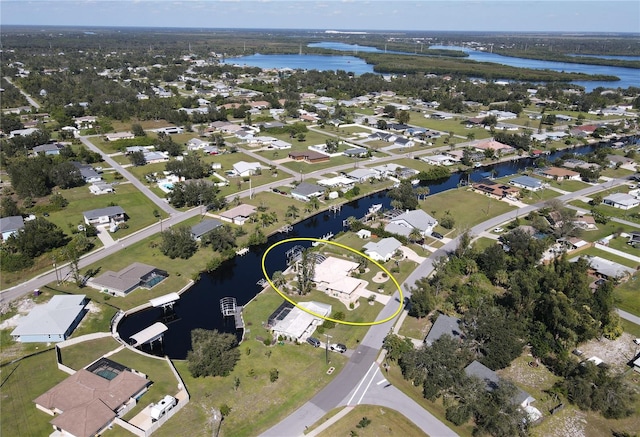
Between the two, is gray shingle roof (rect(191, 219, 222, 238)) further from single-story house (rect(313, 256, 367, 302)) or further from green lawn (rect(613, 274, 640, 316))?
green lawn (rect(613, 274, 640, 316))

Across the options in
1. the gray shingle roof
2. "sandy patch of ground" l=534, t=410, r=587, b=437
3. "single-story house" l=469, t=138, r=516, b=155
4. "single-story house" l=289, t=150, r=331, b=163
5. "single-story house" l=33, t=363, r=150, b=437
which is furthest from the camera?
"single-story house" l=469, t=138, r=516, b=155

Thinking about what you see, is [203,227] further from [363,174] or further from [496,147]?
[496,147]

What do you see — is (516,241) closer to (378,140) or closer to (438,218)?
(438,218)

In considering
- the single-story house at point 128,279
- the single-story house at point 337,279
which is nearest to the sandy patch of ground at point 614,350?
the single-story house at point 337,279

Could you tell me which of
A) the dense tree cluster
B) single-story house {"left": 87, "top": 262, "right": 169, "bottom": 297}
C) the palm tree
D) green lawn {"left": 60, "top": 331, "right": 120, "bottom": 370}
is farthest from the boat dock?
the palm tree

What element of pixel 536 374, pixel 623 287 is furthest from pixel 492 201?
pixel 536 374

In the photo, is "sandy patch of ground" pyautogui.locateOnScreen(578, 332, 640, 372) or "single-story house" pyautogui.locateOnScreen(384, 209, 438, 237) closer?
"sandy patch of ground" pyautogui.locateOnScreen(578, 332, 640, 372)

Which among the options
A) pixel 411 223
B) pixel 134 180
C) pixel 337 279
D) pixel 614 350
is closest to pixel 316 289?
pixel 337 279
